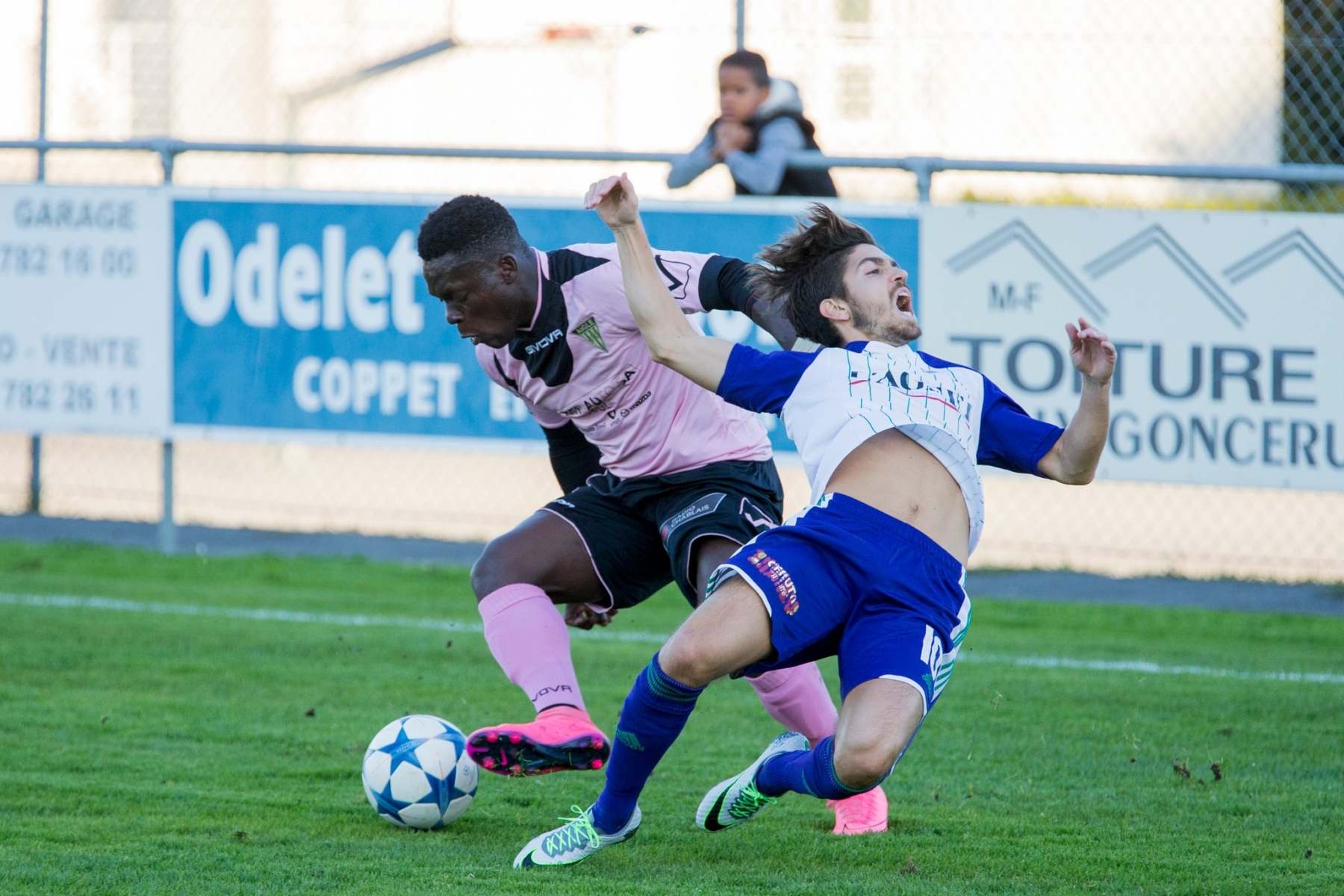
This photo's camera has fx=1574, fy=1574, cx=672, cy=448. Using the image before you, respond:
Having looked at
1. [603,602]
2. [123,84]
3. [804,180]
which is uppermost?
[123,84]

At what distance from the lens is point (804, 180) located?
27.5ft

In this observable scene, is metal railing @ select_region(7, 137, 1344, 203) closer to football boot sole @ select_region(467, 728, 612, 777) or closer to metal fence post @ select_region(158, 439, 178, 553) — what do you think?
metal fence post @ select_region(158, 439, 178, 553)

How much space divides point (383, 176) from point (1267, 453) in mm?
11183

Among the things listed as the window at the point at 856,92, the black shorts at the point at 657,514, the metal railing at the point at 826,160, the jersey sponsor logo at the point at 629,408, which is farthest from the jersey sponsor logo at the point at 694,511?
the window at the point at 856,92

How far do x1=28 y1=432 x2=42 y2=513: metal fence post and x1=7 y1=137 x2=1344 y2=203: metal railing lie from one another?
157 cm

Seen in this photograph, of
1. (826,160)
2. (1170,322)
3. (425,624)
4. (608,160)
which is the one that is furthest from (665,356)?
(608,160)

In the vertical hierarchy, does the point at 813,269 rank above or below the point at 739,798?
above

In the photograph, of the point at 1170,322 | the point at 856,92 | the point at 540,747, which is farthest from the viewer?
the point at 856,92

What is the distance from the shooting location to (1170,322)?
7.78 metres

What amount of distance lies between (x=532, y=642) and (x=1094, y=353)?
165 centimetres

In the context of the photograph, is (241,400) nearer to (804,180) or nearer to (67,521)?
(67,521)

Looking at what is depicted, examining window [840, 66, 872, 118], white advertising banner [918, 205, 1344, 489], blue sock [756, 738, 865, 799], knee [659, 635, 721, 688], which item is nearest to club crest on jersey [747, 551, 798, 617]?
knee [659, 635, 721, 688]

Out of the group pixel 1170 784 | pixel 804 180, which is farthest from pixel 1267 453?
pixel 1170 784

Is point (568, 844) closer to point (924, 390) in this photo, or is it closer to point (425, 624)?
point (924, 390)
